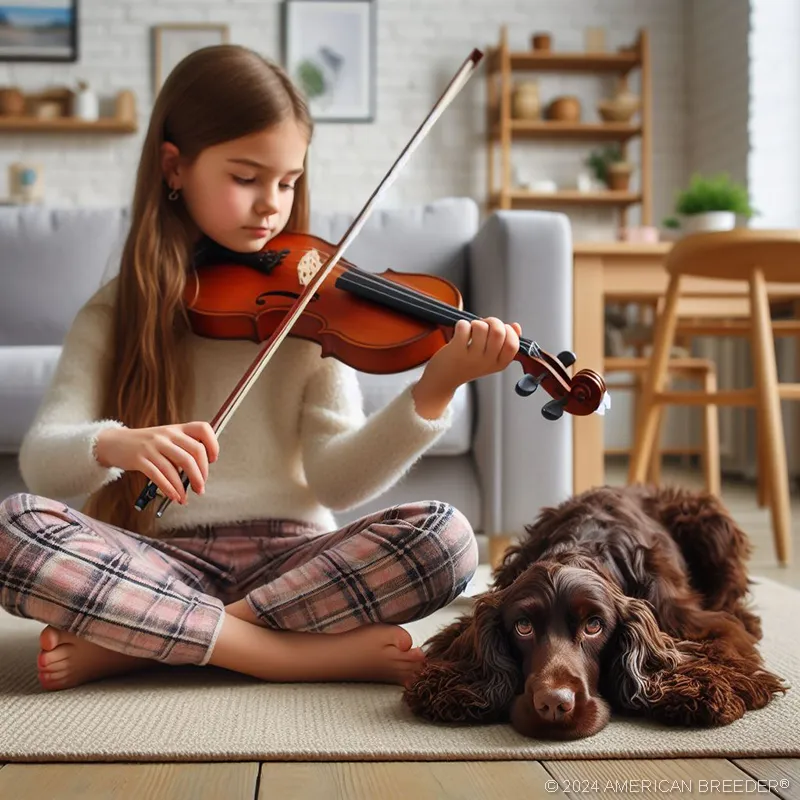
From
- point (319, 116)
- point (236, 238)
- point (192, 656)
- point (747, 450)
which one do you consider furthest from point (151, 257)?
point (319, 116)

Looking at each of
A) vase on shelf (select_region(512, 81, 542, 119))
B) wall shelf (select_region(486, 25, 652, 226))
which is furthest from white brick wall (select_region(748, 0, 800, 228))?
vase on shelf (select_region(512, 81, 542, 119))

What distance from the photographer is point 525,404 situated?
2000 millimetres

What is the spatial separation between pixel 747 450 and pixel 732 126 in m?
1.52

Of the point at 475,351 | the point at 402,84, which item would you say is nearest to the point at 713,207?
the point at 475,351

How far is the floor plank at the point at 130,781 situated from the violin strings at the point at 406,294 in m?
0.53

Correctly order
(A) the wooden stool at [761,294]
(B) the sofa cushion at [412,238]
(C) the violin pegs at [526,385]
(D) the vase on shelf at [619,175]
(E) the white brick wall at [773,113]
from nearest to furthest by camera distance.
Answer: (C) the violin pegs at [526,385], (A) the wooden stool at [761,294], (B) the sofa cushion at [412,238], (E) the white brick wall at [773,113], (D) the vase on shelf at [619,175]

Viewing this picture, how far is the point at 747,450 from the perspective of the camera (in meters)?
4.38

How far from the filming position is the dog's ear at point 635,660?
3.06 ft

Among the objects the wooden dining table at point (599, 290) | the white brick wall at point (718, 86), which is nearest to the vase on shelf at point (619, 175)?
the white brick wall at point (718, 86)

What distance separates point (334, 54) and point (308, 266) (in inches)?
Answer: 163

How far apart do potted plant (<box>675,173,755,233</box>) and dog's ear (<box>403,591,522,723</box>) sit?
1.69 metres

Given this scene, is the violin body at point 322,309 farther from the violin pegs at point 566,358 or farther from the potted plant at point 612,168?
the potted plant at point 612,168

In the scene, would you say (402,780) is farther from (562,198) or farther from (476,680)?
(562,198)

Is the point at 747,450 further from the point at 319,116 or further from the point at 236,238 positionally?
the point at 236,238
